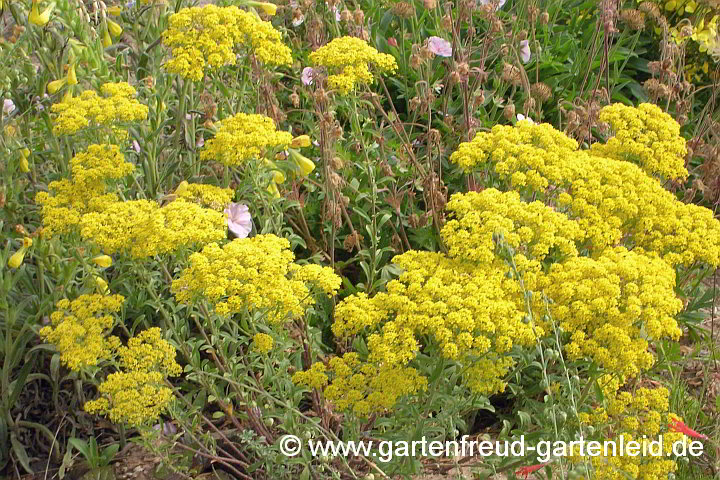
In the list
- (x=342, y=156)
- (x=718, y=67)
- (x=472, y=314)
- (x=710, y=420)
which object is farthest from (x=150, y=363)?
(x=718, y=67)

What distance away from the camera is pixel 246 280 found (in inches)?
90.7

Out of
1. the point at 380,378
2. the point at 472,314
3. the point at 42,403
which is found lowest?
the point at 42,403

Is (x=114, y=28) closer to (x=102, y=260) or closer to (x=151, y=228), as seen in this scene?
(x=102, y=260)

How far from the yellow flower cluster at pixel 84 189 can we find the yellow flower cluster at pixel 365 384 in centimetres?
85

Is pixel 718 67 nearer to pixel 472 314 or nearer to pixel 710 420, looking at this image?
pixel 710 420

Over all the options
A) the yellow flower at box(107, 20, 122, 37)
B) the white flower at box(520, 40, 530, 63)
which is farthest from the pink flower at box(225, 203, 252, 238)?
the white flower at box(520, 40, 530, 63)

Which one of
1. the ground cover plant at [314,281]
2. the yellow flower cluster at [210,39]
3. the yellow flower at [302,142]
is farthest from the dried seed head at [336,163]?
the yellow flower cluster at [210,39]

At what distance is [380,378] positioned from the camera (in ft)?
7.59

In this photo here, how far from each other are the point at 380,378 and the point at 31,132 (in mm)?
2349

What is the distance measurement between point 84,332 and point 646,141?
196 cm

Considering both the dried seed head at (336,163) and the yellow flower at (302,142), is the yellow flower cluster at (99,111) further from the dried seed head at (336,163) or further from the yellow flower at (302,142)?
the dried seed head at (336,163)

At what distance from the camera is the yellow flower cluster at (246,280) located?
2.25 m

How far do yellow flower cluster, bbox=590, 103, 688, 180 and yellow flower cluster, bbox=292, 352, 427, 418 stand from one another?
1.20 m

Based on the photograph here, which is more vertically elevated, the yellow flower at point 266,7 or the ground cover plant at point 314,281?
the yellow flower at point 266,7
